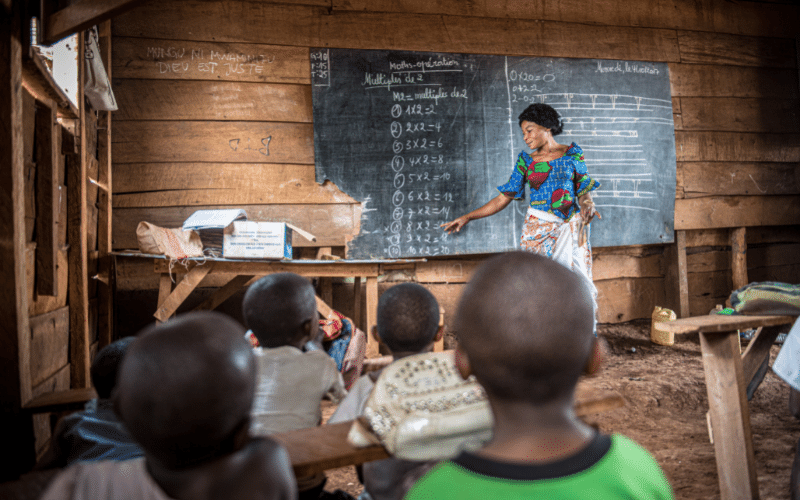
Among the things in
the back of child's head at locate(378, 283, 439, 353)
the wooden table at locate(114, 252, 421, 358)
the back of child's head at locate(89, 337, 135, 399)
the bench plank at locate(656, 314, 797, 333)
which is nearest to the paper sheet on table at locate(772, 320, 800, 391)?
the bench plank at locate(656, 314, 797, 333)

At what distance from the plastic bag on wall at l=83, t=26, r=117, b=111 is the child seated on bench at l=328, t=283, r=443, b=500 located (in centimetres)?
274

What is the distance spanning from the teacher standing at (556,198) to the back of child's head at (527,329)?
8.88 feet

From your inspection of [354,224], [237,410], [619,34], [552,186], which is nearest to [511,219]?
[552,186]

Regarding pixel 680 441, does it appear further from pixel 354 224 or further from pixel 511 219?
pixel 354 224

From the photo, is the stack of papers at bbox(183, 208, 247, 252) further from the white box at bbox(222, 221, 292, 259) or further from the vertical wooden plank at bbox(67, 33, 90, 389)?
the vertical wooden plank at bbox(67, 33, 90, 389)

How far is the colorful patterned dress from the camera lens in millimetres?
3326

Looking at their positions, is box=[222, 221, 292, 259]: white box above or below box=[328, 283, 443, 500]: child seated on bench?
above

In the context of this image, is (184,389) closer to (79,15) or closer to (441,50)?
(79,15)

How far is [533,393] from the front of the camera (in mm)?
665

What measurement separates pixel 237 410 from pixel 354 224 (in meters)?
3.52

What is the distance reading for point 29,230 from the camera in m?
1.91

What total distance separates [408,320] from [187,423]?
2.26 feet

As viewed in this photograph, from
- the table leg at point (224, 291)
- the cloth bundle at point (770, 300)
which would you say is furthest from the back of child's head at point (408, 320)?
the table leg at point (224, 291)

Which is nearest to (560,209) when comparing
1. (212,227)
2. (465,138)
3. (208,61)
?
(465,138)
